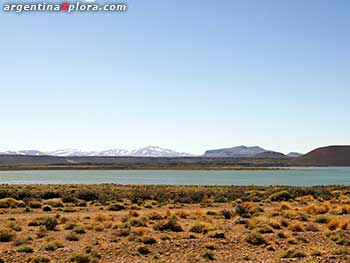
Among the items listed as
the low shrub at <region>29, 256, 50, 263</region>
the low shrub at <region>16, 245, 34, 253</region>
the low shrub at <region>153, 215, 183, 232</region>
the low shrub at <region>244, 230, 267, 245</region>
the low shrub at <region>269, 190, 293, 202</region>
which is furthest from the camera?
the low shrub at <region>269, 190, 293, 202</region>

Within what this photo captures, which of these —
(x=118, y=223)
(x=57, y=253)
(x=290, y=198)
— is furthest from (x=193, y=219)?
(x=290, y=198)

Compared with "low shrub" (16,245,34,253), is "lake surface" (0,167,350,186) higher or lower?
lower

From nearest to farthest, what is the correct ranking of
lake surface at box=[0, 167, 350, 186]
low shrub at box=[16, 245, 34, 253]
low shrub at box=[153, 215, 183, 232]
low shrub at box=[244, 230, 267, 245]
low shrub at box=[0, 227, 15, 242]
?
1. low shrub at box=[16, 245, 34, 253]
2. low shrub at box=[244, 230, 267, 245]
3. low shrub at box=[0, 227, 15, 242]
4. low shrub at box=[153, 215, 183, 232]
5. lake surface at box=[0, 167, 350, 186]

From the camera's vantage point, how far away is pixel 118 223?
2228 cm

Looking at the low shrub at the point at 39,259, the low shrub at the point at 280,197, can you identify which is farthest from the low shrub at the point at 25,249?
the low shrub at the point at 280,197

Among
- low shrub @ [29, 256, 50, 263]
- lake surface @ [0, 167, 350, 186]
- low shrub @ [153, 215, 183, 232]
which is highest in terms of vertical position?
low shrub @ [153, 215, 183, 232]

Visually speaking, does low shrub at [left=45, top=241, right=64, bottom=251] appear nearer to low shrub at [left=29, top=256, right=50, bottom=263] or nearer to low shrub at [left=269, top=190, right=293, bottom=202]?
low shrub at [left=29, top=256, right=50, bottom=263]

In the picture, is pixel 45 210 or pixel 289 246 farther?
pixel 45 210

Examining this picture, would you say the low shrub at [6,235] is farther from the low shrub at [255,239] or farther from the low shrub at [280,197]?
the low shrub at [280,197]

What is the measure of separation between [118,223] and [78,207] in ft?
40.3

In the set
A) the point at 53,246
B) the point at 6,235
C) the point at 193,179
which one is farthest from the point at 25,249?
the point at 193,179

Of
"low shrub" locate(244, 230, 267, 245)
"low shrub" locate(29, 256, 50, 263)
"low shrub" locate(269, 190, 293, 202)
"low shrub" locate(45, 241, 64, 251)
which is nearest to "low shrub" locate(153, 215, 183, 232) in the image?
"low shrub" locate(244, 230, 267, 245)

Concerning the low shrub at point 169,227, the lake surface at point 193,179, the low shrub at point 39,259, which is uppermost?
the low shrub at point 169,227

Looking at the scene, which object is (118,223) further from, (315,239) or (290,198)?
(290,198)
